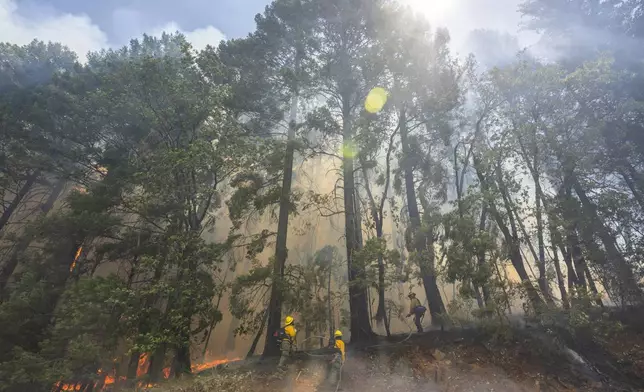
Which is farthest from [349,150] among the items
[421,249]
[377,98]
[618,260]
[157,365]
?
[618,260]

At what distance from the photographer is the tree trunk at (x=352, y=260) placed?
491 inches

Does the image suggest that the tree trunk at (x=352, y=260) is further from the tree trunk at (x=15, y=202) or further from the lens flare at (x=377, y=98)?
the tree trunk at (x=15, y=202)

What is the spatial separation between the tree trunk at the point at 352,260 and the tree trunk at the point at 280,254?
247 centimetres

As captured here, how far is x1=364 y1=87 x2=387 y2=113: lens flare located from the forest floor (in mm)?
10458

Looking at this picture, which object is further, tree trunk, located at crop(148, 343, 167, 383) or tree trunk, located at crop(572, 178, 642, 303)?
tree trunk, located at crop(572, 178, 642, 303)

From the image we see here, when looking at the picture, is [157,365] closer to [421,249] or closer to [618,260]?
[421,249]

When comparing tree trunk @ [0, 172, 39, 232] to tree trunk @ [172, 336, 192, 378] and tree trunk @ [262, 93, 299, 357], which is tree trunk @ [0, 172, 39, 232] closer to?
tree trunk @ [172, 336, 192, 378]

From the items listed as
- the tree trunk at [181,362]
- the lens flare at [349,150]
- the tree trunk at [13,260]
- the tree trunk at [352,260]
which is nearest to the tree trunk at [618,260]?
the tree trunk at [352,260]

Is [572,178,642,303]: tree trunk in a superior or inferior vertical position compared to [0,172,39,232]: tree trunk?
inferior

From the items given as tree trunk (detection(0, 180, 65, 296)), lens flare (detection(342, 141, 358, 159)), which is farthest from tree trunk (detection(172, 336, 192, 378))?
lens flare (detection(342, 141, 358, 159))

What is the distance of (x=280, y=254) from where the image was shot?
13039mm

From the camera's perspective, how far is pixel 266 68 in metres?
16.6

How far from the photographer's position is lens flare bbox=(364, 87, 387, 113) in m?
15.9

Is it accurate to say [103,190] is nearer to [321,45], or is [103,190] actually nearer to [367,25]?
[321,45]
